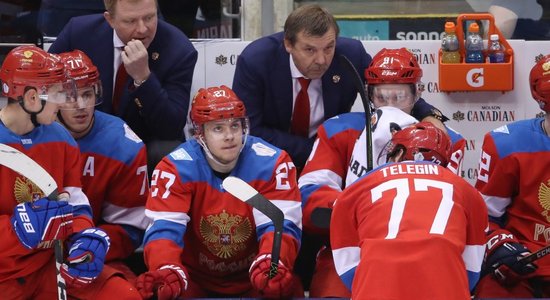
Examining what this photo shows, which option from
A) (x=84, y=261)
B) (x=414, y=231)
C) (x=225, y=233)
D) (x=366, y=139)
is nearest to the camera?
(x=414, y=231)

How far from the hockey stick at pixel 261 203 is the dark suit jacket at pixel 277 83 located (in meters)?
0.90

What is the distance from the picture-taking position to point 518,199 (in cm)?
409

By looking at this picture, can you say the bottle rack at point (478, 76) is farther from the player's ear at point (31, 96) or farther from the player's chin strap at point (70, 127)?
the player's ear at point (31, 96)

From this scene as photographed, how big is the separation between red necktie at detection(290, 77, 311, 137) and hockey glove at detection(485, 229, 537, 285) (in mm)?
974

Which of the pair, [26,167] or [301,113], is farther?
[301,113]

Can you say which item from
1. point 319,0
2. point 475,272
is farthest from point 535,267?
point 319,0

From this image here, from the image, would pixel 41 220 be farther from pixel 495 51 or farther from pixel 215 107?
pixel 495 51

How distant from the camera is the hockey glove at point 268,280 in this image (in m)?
3.60

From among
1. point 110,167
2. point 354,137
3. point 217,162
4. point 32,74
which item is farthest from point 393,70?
point 32,74

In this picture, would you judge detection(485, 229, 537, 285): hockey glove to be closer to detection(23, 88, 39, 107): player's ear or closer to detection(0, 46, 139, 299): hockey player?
detection(0, 46, 139, 299): hockey player

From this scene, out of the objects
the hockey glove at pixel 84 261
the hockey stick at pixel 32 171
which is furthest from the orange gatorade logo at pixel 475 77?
the hockey stick at pixel 32 171

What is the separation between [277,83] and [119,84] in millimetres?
651

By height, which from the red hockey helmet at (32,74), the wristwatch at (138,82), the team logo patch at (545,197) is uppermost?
the red hockey helmet at (32,74)

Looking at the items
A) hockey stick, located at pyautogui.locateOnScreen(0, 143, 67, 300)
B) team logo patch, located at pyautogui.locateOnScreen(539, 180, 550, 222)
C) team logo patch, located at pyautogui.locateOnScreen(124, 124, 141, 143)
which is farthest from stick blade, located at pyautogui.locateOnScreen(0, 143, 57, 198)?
team logo patch, located at pyautogui.locateOnScreen(539, 180, 550, 222)
